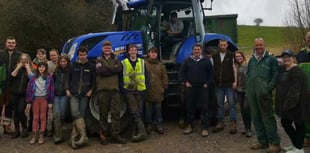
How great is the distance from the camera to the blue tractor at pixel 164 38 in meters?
8.30

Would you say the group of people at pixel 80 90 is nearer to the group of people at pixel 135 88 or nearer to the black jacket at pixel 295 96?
the group of people at pixel 135 88

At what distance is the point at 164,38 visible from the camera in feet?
28.7

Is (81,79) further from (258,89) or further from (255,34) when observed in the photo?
(255,34)

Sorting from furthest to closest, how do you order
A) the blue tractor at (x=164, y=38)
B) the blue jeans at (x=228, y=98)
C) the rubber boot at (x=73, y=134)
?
the blue tractor at (x=164, y=38)
the blue jeans at (x=228, y=98)
the rubber boot at (x=73, y=134)

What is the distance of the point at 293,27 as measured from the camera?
47.0ft

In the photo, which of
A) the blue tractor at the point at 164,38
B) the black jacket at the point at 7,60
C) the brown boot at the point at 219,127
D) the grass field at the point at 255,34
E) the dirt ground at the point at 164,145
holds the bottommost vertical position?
the dirt ground at the point at 164,145

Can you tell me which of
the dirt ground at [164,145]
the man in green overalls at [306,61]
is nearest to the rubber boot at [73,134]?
the dirt ground at [164,145]

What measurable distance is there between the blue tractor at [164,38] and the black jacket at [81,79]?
108 centimetres

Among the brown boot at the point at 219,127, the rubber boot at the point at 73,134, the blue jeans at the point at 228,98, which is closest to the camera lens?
the rubber boot at the point at 73,134

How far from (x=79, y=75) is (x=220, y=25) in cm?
767

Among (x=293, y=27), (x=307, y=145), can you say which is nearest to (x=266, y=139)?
(x=307, y=145)

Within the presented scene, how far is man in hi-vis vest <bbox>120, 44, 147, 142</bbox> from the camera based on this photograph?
Result: 24.4ft

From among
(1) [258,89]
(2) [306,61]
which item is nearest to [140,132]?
(1) [258,89]

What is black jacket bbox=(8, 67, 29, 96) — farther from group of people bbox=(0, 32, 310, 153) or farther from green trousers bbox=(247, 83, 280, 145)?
green trousers bbox=(247, 83, 280, 145)
